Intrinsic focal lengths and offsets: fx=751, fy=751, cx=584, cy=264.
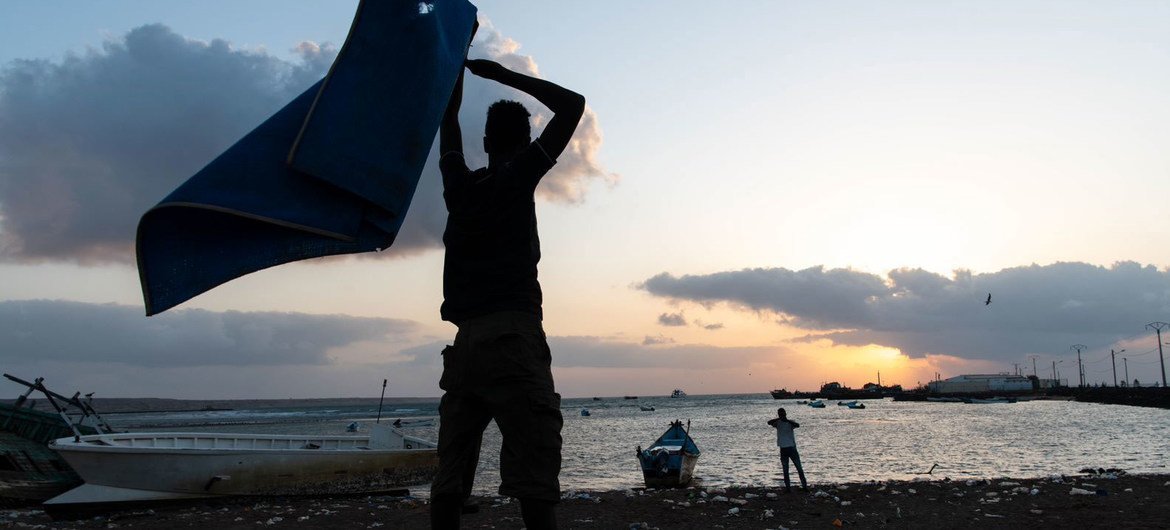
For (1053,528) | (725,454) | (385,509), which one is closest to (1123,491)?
(1053,528)

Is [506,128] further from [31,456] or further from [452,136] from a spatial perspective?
[31,456]

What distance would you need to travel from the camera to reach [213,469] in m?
14.9

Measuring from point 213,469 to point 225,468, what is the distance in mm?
216

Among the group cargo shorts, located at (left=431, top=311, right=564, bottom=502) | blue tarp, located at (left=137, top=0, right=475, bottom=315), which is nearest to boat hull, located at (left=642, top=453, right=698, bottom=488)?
cargo shorts, located at (left=431, top=311, right=564, bottom=502)

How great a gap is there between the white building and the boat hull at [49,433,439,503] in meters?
151

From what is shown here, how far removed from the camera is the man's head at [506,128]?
3.07m

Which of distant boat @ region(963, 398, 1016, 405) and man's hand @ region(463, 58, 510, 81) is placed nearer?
man's hand @ region(463, 58, 510, 81)

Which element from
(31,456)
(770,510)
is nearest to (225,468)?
(31,456)

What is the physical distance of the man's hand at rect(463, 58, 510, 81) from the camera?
3.02 m

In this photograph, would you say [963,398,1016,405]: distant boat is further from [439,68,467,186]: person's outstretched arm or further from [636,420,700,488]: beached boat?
[439,68,467,186]: person's outstretched arm

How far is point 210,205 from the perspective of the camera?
7.93ft

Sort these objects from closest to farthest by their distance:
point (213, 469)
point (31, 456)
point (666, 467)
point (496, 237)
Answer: point (496, 237) → point (213, 469) → point (31, 456) → point (666, 467)

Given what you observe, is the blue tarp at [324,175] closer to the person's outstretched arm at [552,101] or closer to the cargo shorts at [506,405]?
the person's outstretched arm at [552,101]

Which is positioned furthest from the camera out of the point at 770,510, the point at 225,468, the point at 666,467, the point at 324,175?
the point at 666,467
